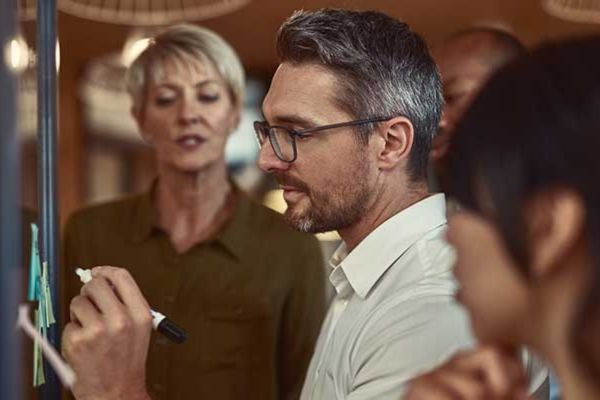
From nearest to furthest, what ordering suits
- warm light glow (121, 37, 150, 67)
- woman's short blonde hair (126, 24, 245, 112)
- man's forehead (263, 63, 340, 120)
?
1. man's forehead (263, 63, 340, 120)
2. woman's short blonde hair (126, 24, 245, 112)
3. warm light glow (121, 37, 150, 67)

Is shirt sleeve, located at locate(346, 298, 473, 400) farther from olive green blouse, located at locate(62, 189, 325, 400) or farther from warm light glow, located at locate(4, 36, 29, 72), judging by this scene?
olive green blouse, located at locate(62, 189, 325, 400)

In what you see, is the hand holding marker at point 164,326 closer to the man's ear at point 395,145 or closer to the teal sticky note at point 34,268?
the teal sticky note at point 34,268

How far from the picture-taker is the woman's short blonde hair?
2342 mm

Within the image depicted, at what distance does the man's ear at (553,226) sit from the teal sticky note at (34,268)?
0.72m

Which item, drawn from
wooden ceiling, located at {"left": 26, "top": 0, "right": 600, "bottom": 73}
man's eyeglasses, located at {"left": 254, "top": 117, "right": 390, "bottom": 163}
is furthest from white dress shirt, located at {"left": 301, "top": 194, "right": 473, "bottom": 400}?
wooden ceiling, located at {"left": 26, "top": 0, "right": 600, "bottom": 73}

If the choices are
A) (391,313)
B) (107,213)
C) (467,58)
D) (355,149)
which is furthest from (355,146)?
(107,213)

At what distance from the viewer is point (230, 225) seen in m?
2.29

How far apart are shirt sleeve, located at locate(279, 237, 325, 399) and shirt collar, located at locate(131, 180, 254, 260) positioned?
120 millimetres

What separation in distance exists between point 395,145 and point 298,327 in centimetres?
73

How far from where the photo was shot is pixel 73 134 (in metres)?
7.25

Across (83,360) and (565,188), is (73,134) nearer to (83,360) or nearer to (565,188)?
(83,360)

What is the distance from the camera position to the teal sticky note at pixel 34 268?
1.32 meters

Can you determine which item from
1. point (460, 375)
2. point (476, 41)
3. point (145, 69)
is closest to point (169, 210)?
A: point (145, 69)

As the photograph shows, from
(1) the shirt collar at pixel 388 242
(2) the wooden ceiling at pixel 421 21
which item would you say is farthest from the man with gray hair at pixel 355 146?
(2) the wooden ceiling at pixel 421 21
